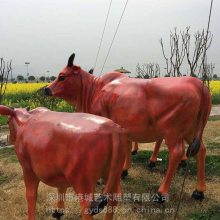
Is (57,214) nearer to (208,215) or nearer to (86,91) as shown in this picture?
(208,215)

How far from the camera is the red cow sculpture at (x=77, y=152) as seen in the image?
3.45 meters

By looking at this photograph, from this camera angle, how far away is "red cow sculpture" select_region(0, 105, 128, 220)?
3453 millimetres

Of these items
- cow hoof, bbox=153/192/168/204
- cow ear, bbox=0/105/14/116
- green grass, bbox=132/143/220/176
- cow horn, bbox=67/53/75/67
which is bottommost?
green grass, bbox=132/143/220/176

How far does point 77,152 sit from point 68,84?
2983 mm

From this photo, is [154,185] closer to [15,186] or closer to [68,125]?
[15,186]

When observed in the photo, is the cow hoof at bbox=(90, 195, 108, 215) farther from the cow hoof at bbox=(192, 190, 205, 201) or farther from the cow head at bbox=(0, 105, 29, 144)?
the cow hoof at bbox=(192, 190, 205, 201)

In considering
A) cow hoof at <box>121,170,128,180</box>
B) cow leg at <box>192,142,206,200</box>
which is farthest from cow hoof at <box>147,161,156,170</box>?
cow leg at <box>192,142,206,200</box>

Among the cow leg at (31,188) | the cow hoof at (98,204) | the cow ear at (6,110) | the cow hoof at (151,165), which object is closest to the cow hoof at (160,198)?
the cow hoof at (151,165)

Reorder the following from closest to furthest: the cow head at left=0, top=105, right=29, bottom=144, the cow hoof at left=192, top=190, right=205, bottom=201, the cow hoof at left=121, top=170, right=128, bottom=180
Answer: the cow head at left=0, top=105, right=29, bottom=144 → the cow hoof at left=192, top=190, right=205, bottom=201 → the cow hoof at left=121, top=170, right=128, bottom=180

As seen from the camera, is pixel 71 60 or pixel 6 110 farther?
pixel 71 60

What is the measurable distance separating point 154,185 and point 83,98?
1.93 meters

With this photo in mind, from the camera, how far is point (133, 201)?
554 cm

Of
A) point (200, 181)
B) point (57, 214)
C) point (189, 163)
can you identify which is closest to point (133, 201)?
point (200, 181)

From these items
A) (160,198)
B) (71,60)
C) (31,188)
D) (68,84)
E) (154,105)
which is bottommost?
(160,198)
